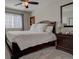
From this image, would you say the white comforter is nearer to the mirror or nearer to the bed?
the bed

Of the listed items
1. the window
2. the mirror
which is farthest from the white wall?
the window

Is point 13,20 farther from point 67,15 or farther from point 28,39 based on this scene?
point 28,39

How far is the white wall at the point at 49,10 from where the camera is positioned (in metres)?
5.08

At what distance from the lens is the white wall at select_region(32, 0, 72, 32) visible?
200 inches

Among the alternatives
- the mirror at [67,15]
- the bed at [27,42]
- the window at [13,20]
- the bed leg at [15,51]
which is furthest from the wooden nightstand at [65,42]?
the window at [13,20]

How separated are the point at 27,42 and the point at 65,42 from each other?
115 cm

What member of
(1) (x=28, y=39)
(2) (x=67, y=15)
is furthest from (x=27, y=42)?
(2) (x=67, y=15)

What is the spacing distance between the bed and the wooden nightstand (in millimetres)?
308

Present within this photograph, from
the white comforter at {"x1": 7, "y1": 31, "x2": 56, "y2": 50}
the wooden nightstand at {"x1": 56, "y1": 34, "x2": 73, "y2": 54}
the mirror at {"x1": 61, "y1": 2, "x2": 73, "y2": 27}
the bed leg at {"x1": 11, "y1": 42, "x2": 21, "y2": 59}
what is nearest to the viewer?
the wooden nightstand at {"x1": 56, "y1": 34, "x2": 73, "y2": 54}

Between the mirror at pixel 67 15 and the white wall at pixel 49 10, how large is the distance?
0.19 meters

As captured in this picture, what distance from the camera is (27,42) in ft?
11.8

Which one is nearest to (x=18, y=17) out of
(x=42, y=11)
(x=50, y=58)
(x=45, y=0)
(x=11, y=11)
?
(x=11, y=11)
